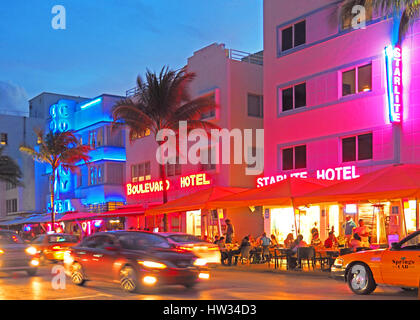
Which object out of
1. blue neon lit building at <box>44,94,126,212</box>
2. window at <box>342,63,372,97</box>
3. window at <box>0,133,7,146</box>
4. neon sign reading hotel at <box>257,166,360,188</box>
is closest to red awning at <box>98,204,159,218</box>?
blue neon lit building at <box>44,94,126,212</box>

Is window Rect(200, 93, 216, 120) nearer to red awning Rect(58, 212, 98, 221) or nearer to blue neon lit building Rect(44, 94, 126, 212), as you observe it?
red awning Rect(58, 212, 98, 221)

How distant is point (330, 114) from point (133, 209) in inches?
592

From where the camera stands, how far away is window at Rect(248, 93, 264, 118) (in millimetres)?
33844

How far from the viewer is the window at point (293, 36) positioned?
93.0 ft

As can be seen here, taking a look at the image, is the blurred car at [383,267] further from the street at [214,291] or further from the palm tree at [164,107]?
the palm tree at [164,107]

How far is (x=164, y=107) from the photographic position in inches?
1221

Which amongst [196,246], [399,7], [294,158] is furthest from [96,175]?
[399,7]

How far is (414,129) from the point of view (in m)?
22.6

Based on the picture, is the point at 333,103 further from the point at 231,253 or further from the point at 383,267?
the point at 383,267

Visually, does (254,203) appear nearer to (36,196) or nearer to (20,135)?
(36,196)

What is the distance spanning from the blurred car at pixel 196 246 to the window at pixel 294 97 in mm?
9666

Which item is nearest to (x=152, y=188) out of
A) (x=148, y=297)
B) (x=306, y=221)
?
(x=306, y=221)

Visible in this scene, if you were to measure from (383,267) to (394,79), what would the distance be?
38.5ft

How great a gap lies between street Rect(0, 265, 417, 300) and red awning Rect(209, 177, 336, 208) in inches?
158
